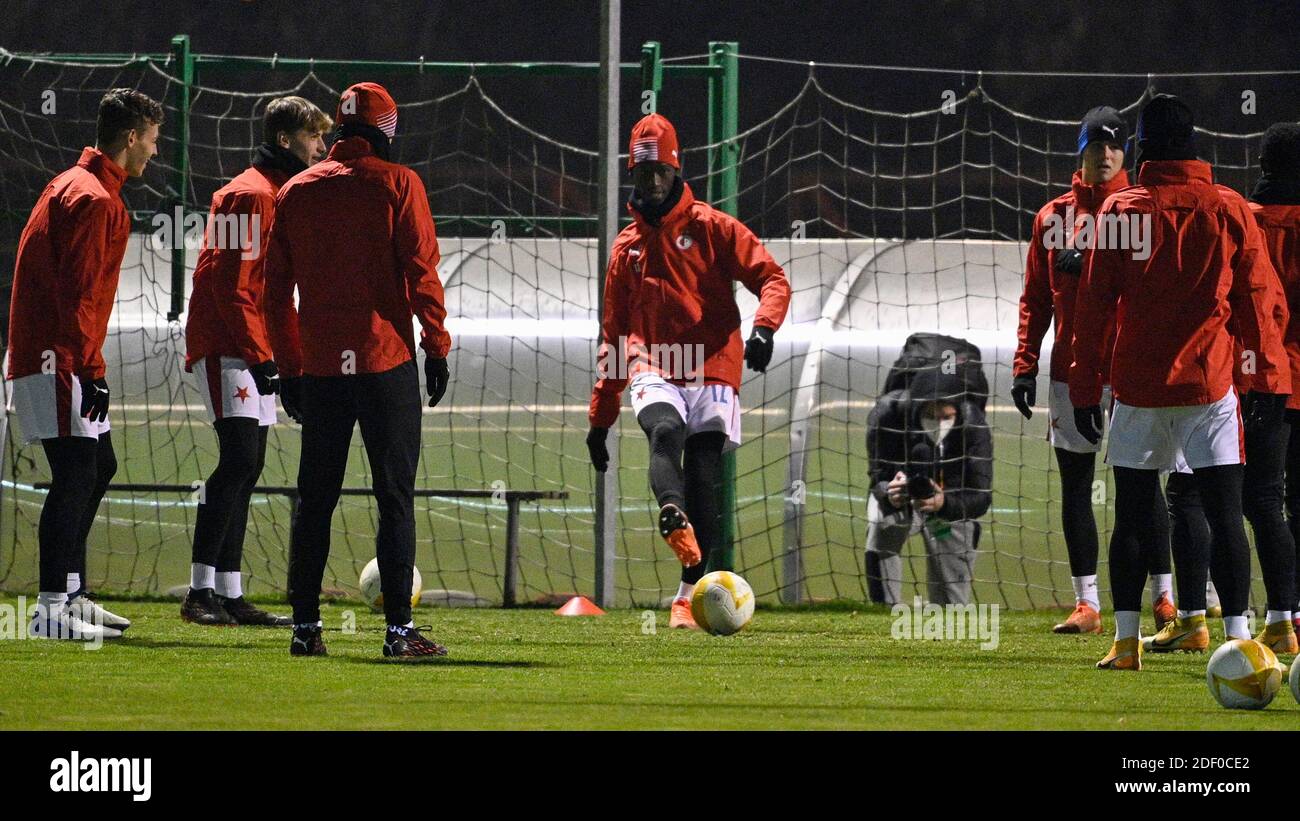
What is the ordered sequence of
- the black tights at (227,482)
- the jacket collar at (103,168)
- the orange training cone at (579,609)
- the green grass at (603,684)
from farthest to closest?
the orange training cone at (579,609) → the black tights at (227,482) → the jacket collar at (103,168) → the green grass at (603,684)

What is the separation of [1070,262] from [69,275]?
11.0 feet

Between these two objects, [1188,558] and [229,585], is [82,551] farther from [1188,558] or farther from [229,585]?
[1188,558]

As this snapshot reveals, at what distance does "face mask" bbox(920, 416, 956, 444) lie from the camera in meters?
8.84

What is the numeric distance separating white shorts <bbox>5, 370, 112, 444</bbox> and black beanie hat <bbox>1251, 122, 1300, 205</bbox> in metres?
3.94

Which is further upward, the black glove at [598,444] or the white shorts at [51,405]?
the white shorts at [51,405]

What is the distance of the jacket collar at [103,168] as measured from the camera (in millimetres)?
5941

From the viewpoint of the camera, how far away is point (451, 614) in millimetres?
7531

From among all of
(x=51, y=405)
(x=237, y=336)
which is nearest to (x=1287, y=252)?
(x=237, y=336)

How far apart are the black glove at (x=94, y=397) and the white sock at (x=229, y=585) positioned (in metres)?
1.23

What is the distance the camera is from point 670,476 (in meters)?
6.53

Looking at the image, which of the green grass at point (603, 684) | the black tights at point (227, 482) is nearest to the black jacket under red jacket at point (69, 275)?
the black tights at point (227, 482)

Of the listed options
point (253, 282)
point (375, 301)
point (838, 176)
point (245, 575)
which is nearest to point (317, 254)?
point (375, 301)

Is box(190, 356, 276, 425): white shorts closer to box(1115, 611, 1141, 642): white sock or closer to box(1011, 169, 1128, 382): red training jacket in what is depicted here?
box(1011, 169, 1128, 382): red training jacket

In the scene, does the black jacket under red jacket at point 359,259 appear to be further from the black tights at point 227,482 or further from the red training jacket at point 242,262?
the black tights at point 227,482
